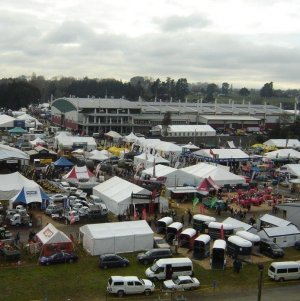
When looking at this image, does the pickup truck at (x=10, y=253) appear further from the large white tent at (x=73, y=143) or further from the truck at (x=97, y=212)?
the large white tent at (x=73, y=143)

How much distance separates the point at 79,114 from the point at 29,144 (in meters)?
14.8

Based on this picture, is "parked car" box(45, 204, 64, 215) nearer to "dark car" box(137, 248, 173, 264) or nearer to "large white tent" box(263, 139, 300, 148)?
"dark car" box(137, 248, 173, 264)

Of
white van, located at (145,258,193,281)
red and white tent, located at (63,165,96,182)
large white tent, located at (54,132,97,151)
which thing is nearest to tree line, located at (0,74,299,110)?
→ large white tent, located at (54,132,97,151)

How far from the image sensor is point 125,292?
39.3 feet

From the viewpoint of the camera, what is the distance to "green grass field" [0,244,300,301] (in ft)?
38.8

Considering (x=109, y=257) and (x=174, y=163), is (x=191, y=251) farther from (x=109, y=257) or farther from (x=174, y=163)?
(x=174, y=163)

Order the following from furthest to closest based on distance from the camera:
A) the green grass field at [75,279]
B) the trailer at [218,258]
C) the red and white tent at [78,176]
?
the red and white tent at [78,176]
the trailer at [218,258]
the green grass field at [75,279]

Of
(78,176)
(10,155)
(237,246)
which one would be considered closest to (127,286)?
(237,246)

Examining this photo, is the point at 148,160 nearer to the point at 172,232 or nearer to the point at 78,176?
the point at 78,176

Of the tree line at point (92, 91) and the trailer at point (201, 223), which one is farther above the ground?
the tree line at point (92, 91)

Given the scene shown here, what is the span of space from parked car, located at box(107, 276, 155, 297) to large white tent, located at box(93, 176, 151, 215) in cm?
749

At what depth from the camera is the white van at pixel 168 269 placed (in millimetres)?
13016

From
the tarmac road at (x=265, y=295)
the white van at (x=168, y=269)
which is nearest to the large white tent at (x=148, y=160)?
the white van at (x=168, y=269)

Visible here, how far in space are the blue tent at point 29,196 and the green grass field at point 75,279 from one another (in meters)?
5.11
